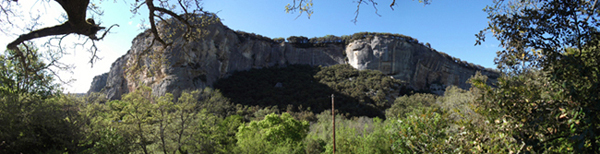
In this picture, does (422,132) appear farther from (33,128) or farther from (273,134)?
(273,134)

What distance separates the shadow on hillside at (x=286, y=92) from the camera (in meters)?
41.4

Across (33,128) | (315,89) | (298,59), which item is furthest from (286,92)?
(33,128)

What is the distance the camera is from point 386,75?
57.2m

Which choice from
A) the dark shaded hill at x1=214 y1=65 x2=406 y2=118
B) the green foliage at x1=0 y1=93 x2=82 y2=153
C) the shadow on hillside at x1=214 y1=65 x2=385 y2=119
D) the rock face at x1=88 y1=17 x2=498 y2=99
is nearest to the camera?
the green foliage at x1=0 y1=93 x2=82 y2=153

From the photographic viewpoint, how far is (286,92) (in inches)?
1887

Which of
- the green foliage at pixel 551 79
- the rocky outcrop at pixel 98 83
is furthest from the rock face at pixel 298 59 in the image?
the green foliage at pixel 551 79

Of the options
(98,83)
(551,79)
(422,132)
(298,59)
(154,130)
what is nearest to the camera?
(551,79)

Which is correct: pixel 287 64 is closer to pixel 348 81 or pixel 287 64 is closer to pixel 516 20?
pixel 348 81

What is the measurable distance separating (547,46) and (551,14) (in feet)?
1.31

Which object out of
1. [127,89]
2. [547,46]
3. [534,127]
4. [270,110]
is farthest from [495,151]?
[127,89]

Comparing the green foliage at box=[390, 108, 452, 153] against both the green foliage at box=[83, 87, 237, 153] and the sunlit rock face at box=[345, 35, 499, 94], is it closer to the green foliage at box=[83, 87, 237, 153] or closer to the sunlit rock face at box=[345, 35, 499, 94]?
the green foliage at box=[83, 87, 237, 153]

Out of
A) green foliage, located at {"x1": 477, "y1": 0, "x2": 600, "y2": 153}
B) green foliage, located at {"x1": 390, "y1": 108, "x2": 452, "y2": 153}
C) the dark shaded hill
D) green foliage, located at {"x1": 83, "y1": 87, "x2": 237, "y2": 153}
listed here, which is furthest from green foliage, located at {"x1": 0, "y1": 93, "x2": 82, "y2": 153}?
the dark shaded hill

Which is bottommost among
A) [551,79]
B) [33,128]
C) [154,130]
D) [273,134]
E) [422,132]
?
[273,134]

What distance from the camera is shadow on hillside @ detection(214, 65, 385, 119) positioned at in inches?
1630
